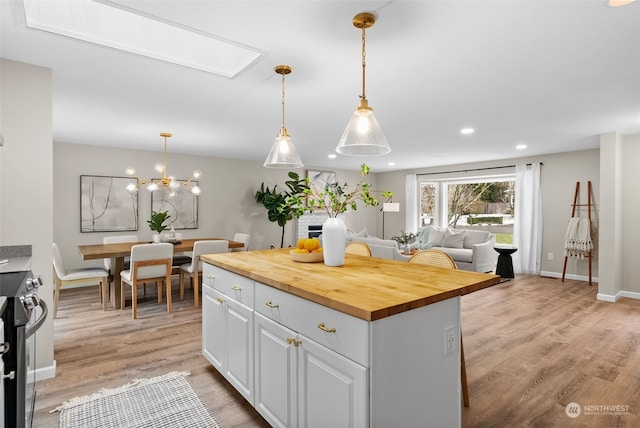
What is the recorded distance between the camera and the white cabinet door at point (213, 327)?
7.86 feet

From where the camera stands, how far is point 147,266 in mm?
4004

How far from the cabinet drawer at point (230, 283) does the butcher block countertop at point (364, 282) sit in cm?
5

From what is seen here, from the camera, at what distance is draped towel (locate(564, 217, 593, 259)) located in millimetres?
5578

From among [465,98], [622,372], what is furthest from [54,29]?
[622,372]

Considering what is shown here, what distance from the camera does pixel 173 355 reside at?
2.94 m

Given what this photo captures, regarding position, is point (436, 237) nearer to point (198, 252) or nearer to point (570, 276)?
point (570, 276)

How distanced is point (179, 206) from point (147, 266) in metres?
2.58

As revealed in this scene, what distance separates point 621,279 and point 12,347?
6754 millimetres

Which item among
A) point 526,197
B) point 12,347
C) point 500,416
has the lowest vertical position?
point 500,416

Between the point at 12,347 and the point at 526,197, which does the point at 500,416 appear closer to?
the point at 12,347

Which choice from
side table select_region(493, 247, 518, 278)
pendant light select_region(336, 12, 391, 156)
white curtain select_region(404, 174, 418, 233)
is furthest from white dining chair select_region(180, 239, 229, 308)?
white curtain select_region(404, 174, 418, 233)

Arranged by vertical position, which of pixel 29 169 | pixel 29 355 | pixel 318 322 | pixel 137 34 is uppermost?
pixel 137 34

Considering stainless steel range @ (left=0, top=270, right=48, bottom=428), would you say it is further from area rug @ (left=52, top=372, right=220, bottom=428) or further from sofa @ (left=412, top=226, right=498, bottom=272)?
sofa @ (left=412, top=226, right=498, bottom=272)

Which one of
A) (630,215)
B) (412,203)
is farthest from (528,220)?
(412,203)
